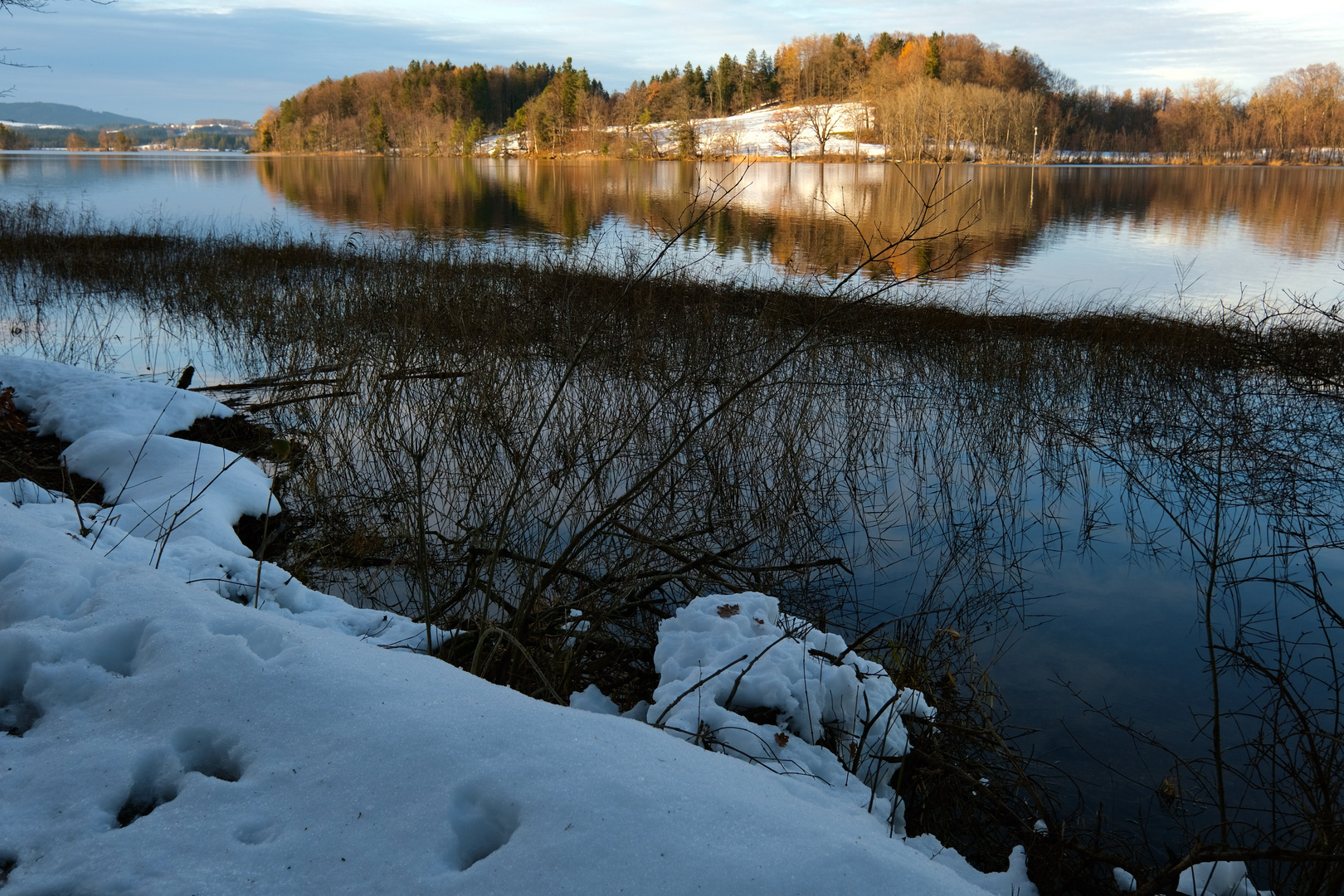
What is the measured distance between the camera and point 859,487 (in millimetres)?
5969

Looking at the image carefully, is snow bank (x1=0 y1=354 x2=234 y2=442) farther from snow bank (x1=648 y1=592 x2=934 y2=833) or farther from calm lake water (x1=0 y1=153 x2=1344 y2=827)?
snow bank (x1=648 y1=592 x2=934 y2=833)

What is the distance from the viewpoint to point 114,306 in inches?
430

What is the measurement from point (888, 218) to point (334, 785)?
2418 centimetres

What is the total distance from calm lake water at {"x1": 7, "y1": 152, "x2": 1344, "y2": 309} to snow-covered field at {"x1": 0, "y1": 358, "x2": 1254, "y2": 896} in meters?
2.00

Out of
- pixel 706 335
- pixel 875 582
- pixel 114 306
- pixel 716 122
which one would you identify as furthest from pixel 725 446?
pixel 716 122

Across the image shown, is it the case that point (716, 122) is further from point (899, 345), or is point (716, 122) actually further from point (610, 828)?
point (610, 828)

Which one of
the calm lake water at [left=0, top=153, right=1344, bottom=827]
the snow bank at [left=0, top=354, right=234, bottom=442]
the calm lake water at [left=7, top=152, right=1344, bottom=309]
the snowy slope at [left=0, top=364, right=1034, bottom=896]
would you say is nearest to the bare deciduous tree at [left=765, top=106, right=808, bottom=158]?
the calm lake water at [left=0, top=153, right=1344, bottom=827]

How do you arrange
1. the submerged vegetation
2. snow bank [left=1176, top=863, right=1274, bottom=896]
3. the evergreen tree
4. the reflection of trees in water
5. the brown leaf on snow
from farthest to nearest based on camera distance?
1. the evergreen tree
2. the reflection of trees in water
3. the brown leaf on snow
4. the submerged vegetation
5. snow bank [left=1176, top=863, right=1274, bottom=896]

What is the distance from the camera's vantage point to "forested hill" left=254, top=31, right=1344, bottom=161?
199 feet

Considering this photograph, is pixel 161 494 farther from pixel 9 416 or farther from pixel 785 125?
pixel 785 125

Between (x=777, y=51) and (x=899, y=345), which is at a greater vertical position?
(x=777, y=51)

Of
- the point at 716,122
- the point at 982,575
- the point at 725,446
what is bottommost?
the point at 982,575

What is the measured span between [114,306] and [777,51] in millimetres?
99037

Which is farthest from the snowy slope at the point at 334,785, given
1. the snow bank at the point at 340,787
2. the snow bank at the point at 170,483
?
the snow bank at the point at 170,483
